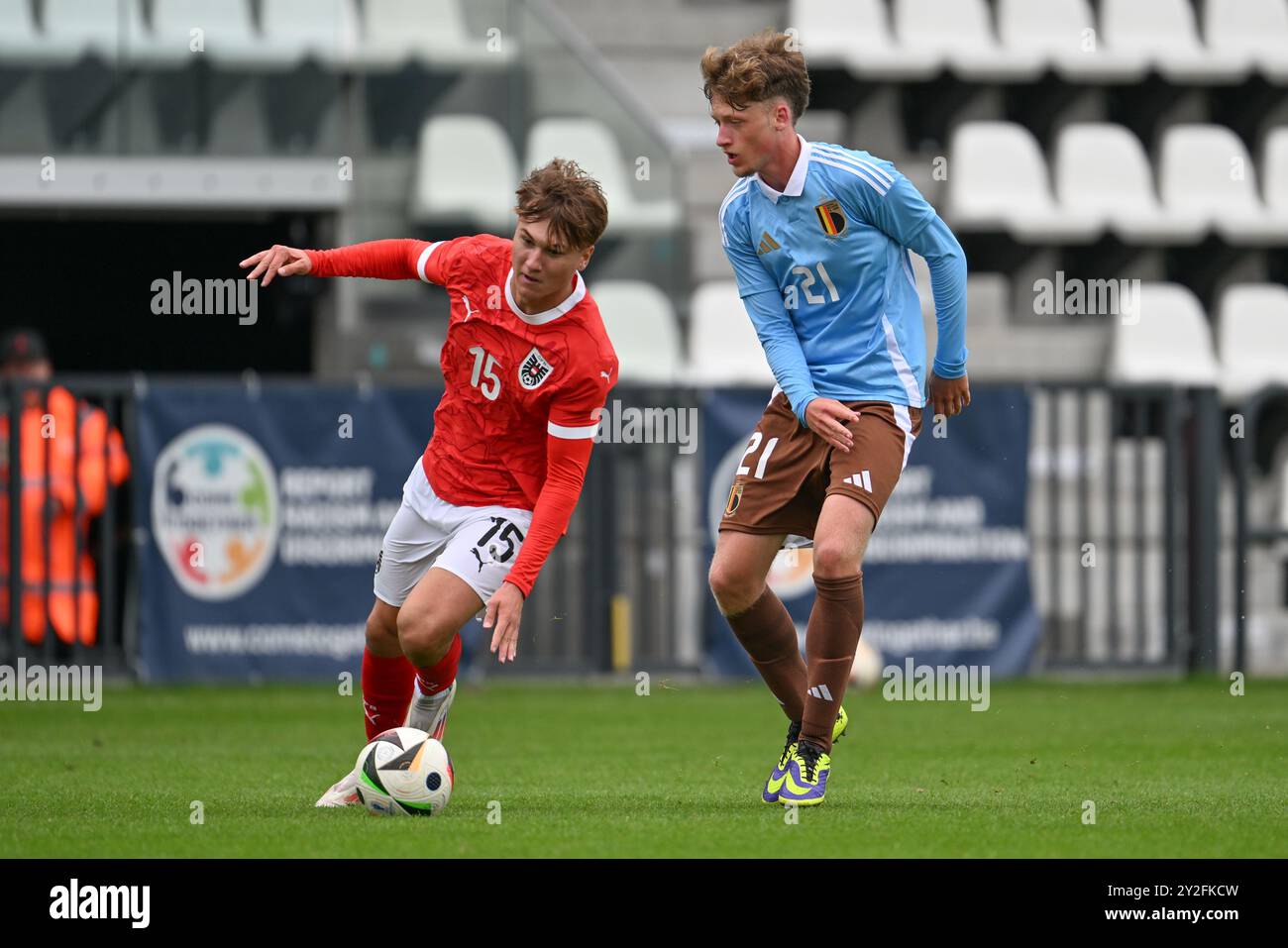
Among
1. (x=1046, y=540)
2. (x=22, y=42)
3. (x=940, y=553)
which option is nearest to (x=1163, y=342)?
(x=1046, y=540)

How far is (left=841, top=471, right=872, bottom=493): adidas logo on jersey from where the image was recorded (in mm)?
6621

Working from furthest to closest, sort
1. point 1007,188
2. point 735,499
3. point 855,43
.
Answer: point 855,43 → point 1007,188 → point 735,499

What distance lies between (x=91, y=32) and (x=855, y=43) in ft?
22.9

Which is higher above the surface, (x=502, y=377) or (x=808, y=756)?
(x=502, y=377)

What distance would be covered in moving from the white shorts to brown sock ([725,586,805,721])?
0.85 m

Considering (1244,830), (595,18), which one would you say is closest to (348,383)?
(595,18)

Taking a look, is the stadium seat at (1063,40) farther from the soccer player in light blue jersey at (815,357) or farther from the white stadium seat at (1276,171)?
the soccer player in light blue jersey at (815,357)

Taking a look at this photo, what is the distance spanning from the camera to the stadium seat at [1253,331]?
1770 cm

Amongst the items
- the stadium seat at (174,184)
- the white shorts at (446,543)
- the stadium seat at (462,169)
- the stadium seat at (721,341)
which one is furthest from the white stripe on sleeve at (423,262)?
the stadium seat at (721,341)

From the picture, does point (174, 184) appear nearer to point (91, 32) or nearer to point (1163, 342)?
point (91, 32)

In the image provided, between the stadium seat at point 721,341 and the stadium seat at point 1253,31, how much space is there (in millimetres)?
6399

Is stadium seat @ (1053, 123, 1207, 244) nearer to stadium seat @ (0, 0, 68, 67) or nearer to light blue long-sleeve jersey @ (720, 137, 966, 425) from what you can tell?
stadium seat @ (0, 0, 68, 67)

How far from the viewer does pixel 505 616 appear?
240 inches

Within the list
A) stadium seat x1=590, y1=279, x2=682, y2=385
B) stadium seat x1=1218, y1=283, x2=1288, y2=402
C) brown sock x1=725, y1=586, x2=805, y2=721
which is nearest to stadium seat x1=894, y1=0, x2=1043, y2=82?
stadium seat x1=1218, y1=283, x2=1288, y2=402
